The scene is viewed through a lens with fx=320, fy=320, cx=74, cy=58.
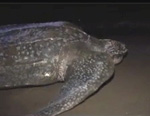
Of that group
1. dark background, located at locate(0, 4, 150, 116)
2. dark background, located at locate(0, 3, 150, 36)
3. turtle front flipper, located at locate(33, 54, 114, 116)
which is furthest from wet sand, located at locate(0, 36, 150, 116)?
dark background, located at locate(0, 3, 150, 36)

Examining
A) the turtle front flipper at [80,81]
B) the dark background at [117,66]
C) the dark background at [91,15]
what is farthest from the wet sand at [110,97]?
the dark background at [91,15]

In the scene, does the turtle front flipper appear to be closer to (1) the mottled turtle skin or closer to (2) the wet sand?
(1) the mottled turtle skin

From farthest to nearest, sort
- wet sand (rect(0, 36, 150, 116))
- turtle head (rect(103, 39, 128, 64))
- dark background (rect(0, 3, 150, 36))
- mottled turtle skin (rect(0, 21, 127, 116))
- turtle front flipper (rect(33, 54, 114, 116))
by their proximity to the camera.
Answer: dark background (rect(0, 3, 150, 36)) < turtle head (rect(103, 39, 128, 64)) < mottled turtle skin (rect(0, 21, 127, 116)) < wet sand (rect(0, 36, 150, 116)) < turtle front flipper (rect(33, 54, 114, 116))

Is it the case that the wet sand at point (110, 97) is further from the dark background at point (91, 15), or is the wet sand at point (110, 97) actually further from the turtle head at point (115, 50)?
the dark background at point (91, 15)

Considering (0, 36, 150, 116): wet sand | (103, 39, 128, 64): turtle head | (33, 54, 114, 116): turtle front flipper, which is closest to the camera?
(33, 54, 114, 116): turtle front flipper

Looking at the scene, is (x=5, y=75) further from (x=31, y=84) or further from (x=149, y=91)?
(x=149, y=91)

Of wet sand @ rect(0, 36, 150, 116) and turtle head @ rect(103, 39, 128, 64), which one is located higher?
turtle head @ rect(103, 39, 128, 64)

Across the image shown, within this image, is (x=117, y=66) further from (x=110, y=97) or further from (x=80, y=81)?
(x=80, y=81)

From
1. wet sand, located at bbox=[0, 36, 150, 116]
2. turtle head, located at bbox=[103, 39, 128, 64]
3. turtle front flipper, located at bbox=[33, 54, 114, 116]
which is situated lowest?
wet sand, located at bbox=[0, 36, 150, 116]
